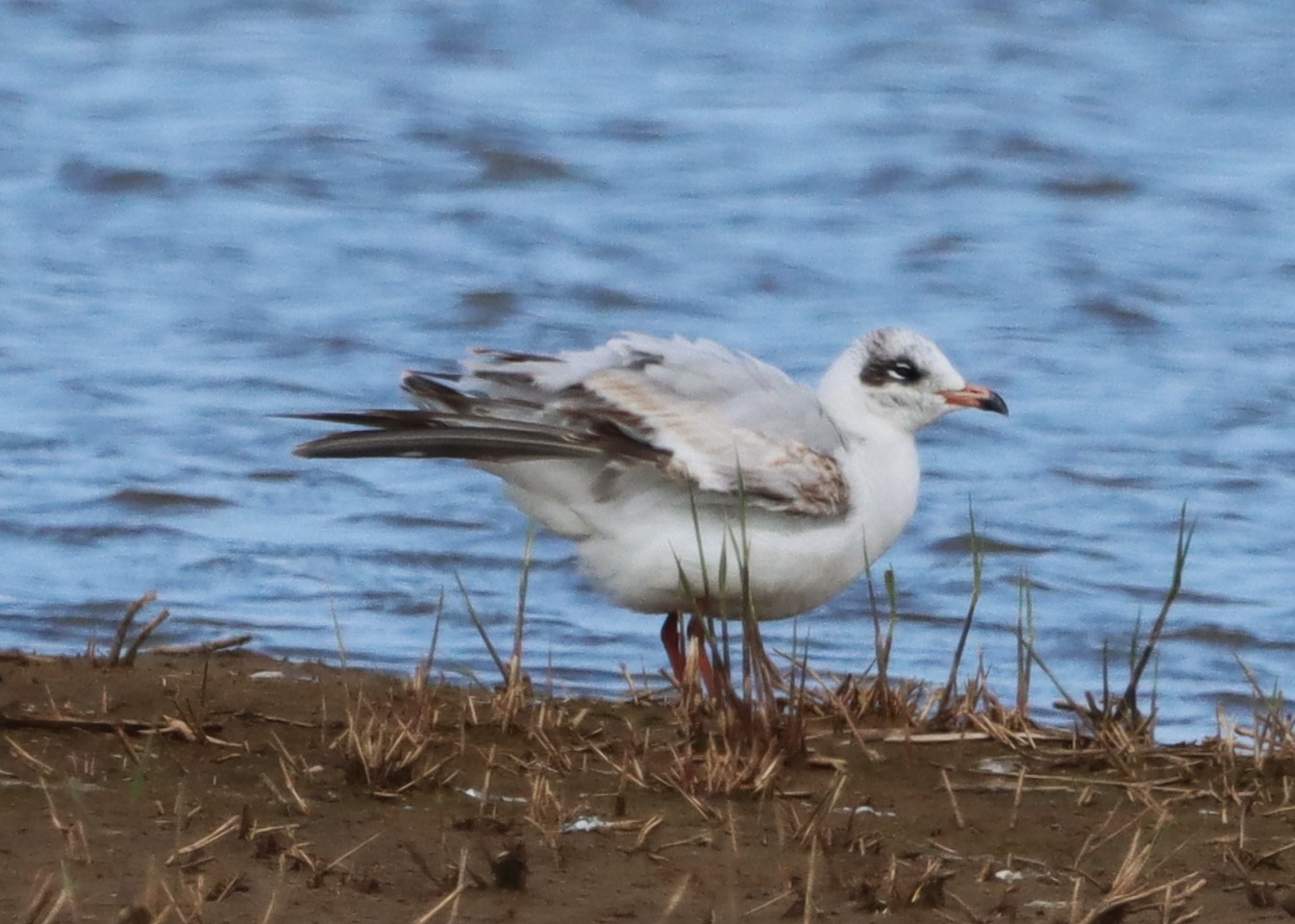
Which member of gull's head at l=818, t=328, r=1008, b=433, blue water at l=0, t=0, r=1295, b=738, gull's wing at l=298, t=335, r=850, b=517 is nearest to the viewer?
gull's wing at l=298, t=335, r=850, b=517

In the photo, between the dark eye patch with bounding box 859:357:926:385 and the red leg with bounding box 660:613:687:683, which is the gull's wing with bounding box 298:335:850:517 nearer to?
the dark eye patch with bounding box 859:357:926:385

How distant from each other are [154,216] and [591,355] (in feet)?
23.3

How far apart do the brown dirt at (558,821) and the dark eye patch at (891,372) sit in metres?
1.23

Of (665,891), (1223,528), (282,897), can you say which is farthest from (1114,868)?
(1223,528)

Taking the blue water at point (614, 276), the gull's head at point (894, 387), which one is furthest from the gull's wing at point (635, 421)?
the blue water at point (614, 276)

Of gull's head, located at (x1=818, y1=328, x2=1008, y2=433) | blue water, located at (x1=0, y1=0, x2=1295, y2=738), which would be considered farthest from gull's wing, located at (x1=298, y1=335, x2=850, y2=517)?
blue water, located at (x1=0, y1=0, x2=1295, y2=738)

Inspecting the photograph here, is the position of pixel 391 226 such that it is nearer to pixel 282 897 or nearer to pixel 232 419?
pixel 232 419

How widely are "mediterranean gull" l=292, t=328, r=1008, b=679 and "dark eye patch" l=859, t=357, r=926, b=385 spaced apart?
27cm

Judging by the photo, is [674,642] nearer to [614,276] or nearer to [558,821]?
[558,821]

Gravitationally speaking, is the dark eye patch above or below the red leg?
above

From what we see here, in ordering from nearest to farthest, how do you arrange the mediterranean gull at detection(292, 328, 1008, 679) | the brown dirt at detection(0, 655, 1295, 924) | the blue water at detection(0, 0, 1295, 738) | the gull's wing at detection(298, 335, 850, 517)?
1. the brown dirt at detection(0, 655, 1295, 924)
2. the gull's wing at detection(298, 335, 850, 517)
3. the mediterranean gull at detection(292, 328, 1008, 679)
4. the blue water at detection(0, 0, 1295, 738)

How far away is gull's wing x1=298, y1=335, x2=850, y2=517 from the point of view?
17.9 ft

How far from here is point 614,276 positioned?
460 inches

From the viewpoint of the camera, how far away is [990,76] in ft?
50.5
